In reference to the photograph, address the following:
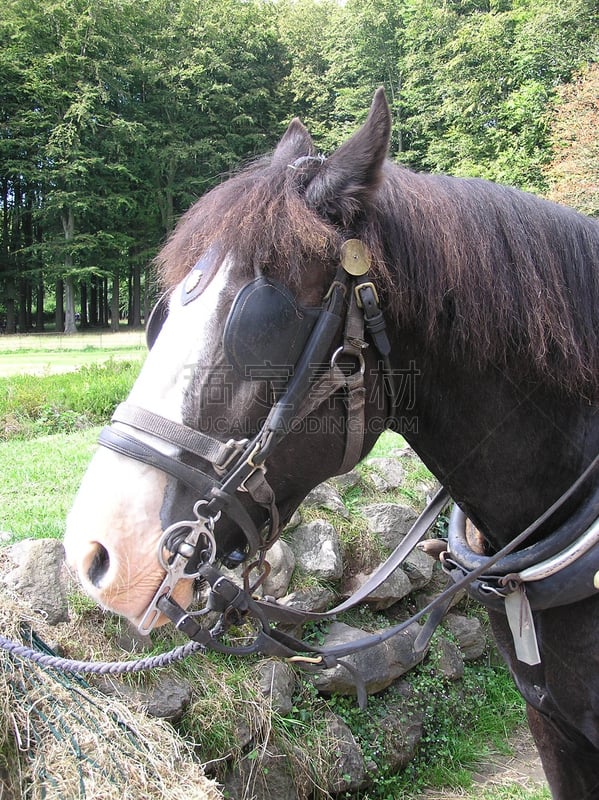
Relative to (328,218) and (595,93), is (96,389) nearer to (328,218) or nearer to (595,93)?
(328,218)

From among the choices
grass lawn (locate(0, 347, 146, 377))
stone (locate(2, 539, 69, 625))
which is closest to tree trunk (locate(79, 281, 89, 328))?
grass lawn (locate(0, 347, 146, 377))

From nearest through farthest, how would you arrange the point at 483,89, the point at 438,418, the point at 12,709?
the point at 438,418 → the point at 12,709 → the point at 483,89

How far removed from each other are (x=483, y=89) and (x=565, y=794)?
2390cm

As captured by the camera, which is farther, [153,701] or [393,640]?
[393,640]

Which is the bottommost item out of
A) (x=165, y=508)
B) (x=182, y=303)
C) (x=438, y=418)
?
(x=165, y=508)

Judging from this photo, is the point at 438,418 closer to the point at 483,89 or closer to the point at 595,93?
the point at 595,93

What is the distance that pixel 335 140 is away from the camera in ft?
74.8

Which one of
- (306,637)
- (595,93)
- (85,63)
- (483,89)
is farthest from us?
(85,63)

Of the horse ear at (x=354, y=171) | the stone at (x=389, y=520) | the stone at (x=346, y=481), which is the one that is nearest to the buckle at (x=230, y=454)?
the horse ear at (x=354, y=171)

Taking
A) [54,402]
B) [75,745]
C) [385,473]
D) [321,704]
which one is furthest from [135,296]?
[75,745]

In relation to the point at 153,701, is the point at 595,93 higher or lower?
higher

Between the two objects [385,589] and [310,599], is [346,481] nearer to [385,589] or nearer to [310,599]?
[385,589]

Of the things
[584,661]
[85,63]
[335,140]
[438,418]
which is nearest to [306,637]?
[584,661]

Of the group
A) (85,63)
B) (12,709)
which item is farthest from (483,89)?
(12,709)
